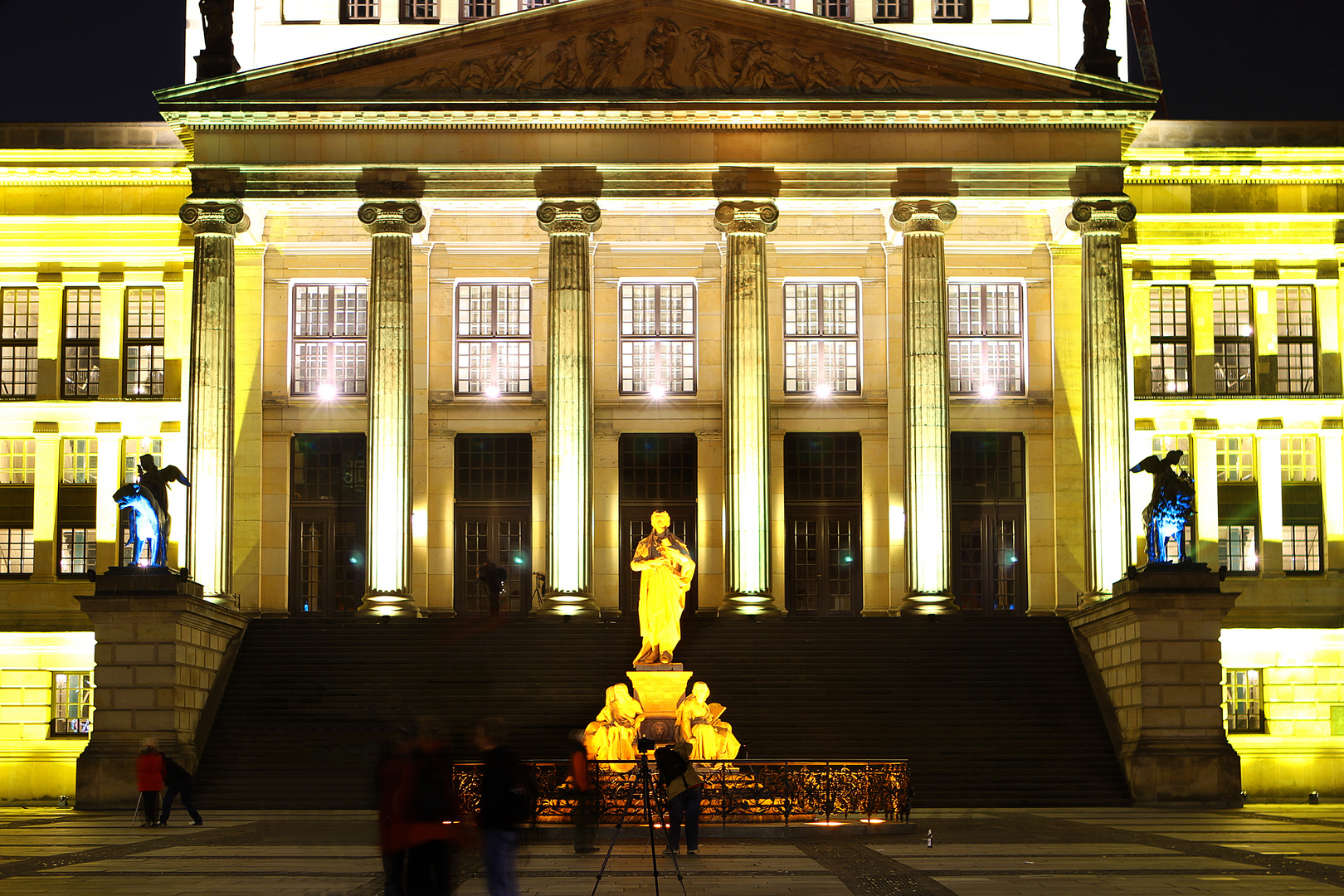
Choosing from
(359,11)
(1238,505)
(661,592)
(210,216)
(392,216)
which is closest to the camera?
(661,592)

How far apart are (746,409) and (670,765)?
20062 mm

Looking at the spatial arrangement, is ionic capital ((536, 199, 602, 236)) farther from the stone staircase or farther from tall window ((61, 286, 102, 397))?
tall window ((61, 286, 102, 397))

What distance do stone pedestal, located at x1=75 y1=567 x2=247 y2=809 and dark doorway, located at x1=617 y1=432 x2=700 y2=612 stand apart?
48.0 ft

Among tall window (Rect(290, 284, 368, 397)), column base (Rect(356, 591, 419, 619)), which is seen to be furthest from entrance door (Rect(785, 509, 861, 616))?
tall window (Rect(290, 284, 368, 397))

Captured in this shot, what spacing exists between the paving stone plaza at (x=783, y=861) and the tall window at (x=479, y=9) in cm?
2696

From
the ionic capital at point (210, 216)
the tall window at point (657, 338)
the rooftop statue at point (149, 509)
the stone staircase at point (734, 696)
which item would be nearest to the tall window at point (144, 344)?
the ionic capital at point (210, 216)

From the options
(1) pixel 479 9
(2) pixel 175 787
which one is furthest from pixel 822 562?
(2) pixel 175 787

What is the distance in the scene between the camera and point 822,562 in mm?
48000

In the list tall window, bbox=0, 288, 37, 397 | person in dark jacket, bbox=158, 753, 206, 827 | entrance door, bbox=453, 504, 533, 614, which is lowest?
person in dark jacket, bbox=158, 753, 206, 827

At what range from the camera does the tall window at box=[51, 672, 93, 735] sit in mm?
43156

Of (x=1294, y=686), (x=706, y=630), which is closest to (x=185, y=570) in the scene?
(x=706, y=630)

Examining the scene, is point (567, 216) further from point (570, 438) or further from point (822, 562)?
point (822, 562)

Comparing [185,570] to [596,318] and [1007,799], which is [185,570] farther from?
[1007,799]

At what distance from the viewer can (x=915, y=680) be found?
38.0 meters
